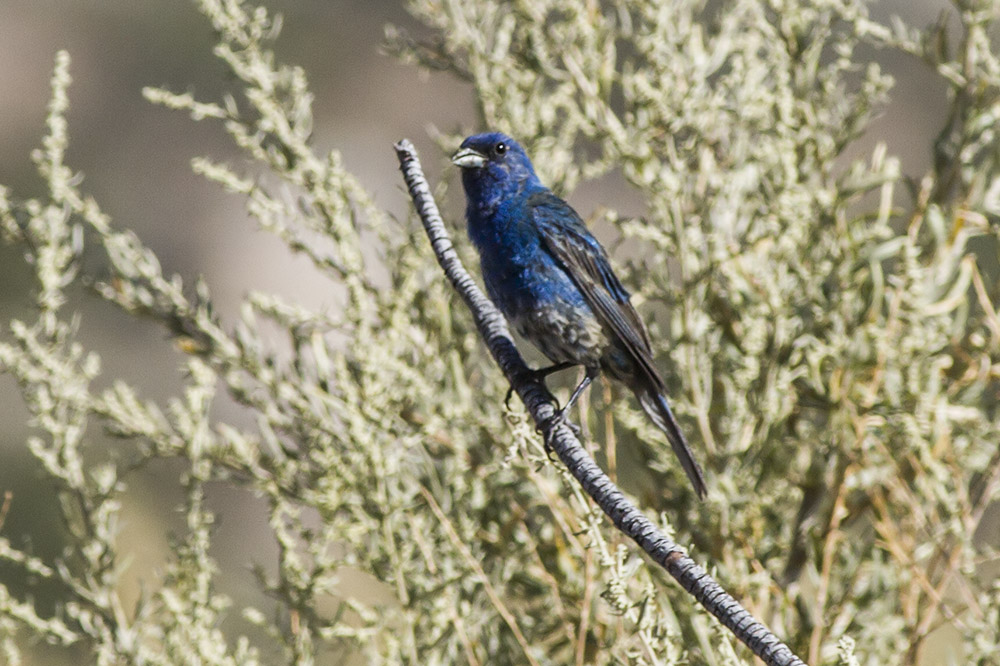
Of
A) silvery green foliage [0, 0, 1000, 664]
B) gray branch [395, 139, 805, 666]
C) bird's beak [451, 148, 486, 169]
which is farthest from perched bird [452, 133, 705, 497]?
gray branch [395, 139, 805, 666]

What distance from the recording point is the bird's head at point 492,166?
9.13ft

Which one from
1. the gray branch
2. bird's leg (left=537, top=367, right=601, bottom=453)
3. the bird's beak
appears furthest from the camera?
the bird's beak

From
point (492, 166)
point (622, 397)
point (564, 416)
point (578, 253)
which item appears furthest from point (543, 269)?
point (564, 416)

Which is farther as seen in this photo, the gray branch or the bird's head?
the bird's head

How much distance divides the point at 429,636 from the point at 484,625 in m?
0.16

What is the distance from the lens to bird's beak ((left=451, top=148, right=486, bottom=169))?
276cm

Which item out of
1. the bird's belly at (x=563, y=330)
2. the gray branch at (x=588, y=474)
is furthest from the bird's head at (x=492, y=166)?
the gray branch at (x=588, y=474)

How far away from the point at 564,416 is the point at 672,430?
23 cm

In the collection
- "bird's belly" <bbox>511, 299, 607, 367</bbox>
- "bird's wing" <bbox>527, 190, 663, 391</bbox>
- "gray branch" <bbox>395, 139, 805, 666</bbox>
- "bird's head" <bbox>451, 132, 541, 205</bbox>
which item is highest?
"bird's head" <bbox>451, 132, 541, 205</bbox>

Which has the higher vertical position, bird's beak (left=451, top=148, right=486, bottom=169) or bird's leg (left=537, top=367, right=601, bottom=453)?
bird's beak (left=451, top=148, right=486, bottom=169)

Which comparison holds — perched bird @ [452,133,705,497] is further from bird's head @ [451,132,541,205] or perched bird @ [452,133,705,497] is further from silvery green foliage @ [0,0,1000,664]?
silvery green foliage @ [0,0,1000,664]

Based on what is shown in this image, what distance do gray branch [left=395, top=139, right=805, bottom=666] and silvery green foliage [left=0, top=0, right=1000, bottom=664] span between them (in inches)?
9.4

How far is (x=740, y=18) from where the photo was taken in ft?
9.97

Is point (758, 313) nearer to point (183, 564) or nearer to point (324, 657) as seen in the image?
point (183, 564)
